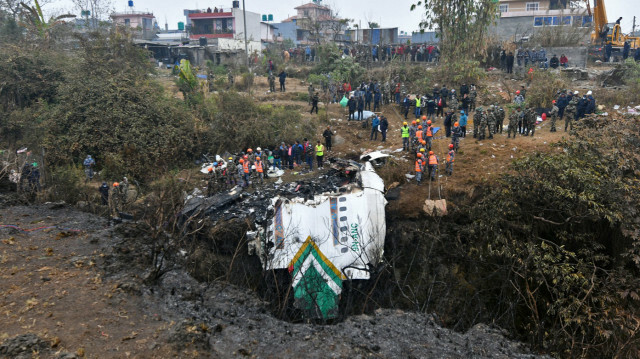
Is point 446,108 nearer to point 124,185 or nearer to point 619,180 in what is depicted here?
point 619,180

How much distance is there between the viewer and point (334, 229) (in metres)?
10.8

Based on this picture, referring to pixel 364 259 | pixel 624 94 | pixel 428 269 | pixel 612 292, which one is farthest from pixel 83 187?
pixel 624 94

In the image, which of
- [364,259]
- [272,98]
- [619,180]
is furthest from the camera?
[272,98]

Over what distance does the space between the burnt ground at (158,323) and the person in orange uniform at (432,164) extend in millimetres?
6380

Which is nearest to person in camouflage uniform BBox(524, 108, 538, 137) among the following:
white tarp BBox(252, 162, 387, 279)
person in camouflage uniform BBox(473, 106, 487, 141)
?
person in camouflage uniform BBox(473, 106, 487, 141)

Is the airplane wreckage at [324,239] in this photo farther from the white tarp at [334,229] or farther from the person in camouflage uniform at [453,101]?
the person in camouflage uniform at [453,101]

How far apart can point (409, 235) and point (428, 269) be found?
1064mm

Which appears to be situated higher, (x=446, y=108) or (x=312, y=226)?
(x=446, y=108)

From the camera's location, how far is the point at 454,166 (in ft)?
46.8

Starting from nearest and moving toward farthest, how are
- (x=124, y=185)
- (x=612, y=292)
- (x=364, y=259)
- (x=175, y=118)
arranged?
1. (x=612, y=292)
2. (x=364, y=259)
3. (x=124, y=185)
4. (x=175, y=118)

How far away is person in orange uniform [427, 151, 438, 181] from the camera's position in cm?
1313

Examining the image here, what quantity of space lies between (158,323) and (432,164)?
9376mm

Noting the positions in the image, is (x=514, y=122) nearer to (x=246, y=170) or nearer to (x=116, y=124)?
(x=246, y=170)

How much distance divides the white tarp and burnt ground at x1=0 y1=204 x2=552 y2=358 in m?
2.88
